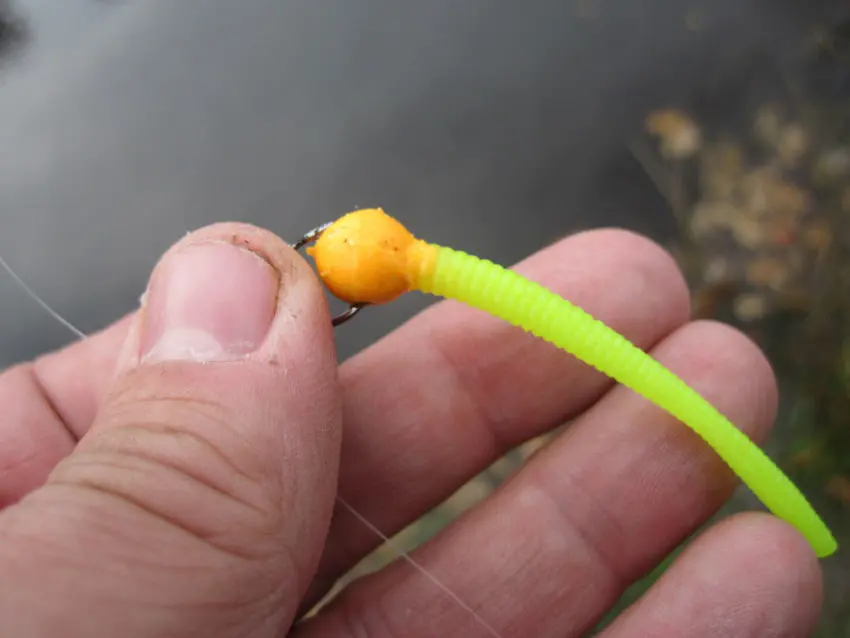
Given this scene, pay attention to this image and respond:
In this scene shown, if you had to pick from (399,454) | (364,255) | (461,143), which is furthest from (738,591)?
(461,143)

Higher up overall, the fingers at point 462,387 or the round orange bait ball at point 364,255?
the round orange bait ball at point 364,255

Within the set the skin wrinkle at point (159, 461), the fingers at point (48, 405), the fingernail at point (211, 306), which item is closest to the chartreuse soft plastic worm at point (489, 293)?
the fingernail at point (211, 306)

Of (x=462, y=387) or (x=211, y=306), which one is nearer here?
(x=211, y=306)

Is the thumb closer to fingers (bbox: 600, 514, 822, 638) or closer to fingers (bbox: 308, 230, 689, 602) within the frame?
fingers (bbox: 308, 230, 689, 602)

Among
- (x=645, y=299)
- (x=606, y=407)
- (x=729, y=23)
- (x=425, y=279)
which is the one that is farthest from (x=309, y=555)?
(x=729, y=23)

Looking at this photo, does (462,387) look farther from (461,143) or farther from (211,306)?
(461,143)

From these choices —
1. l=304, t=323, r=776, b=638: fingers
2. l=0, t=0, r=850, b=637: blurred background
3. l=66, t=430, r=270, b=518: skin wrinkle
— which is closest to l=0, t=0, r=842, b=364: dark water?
l=0, t=0, r=850, b=637: blurred background

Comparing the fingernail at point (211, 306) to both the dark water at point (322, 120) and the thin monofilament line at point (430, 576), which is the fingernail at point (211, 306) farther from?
the dark water at point (322, 120)
